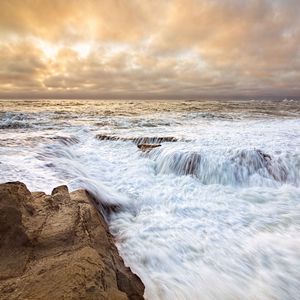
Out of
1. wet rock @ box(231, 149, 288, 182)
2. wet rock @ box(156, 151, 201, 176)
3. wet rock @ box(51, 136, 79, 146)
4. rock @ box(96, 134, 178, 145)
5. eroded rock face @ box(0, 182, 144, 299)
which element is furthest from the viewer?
rock @ box(96, 134, 178, 145)

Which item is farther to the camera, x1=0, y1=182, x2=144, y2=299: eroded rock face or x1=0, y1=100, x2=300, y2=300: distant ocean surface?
x1=0, y1=100, x2=300, y2=300: distant ocean surface

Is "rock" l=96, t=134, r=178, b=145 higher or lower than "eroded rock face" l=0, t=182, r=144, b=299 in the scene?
lower

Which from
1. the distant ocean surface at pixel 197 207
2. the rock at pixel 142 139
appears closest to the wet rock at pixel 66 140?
the distant ocean surface at pixel 197 207

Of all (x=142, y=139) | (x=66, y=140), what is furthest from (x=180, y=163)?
(x=66, y=140)

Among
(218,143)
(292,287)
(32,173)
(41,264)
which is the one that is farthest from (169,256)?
(218,143)

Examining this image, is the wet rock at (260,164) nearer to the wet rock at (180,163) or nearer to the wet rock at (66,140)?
the wet rock at (180,163)

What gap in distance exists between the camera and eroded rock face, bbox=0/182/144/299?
190cm

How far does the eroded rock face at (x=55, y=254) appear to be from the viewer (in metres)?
1.90

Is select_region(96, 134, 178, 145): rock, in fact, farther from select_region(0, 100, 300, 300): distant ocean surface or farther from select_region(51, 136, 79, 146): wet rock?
select_region(51, 136, 79, 146): wet rock

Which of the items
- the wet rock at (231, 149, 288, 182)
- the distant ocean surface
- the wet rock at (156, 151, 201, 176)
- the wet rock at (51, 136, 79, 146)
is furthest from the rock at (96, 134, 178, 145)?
the wet rock at (231, 149, 288, 182)

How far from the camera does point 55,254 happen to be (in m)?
2.38

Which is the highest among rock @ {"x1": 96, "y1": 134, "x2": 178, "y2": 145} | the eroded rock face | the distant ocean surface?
the eroded rock face

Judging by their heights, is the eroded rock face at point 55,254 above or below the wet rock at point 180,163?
above

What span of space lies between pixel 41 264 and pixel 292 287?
9.82 feet
